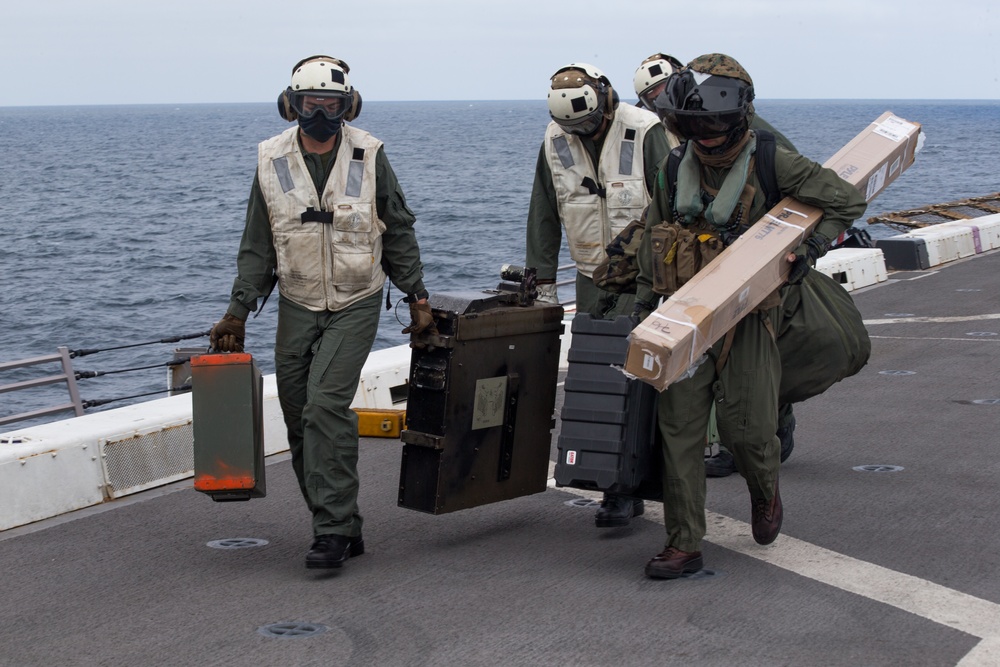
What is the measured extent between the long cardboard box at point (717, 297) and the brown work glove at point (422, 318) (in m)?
1.19

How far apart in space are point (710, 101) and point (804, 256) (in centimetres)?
79

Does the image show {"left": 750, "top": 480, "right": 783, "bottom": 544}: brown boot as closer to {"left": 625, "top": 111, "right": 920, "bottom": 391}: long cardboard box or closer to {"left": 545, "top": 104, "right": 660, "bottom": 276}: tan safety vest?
{"left": 625, "top": 111, "right": 920, "bottom": 391}: long cardboard box

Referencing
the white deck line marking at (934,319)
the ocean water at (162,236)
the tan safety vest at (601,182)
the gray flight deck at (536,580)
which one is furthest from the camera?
the ocean water at (162,236)

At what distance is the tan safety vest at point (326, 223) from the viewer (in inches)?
256

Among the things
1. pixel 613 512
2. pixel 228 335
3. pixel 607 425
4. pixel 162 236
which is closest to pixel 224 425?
pixel 228 335

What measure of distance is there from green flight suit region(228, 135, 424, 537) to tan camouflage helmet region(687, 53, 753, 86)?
154cm

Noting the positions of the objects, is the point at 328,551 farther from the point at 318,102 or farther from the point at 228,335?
the point at 318,102

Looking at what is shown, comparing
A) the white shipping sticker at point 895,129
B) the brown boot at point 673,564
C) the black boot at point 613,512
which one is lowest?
the black boot at point 613,512

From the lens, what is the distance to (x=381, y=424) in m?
9.20

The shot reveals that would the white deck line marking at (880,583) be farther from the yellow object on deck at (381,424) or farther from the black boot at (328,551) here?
the yellow object on deck at (381,424)

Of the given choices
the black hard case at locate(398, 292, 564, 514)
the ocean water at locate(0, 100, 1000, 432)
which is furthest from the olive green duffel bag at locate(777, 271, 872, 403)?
the ocean water at locate(0, 100, 1000, 432)

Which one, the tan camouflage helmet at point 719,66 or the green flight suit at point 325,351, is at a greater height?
the tan camouflage helmet at point 719,66

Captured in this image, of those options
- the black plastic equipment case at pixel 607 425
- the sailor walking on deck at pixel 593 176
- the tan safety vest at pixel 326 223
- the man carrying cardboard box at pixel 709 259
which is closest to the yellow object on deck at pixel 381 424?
the sailor walking on deck at pixel 593 176

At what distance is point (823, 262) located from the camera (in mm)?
15461
